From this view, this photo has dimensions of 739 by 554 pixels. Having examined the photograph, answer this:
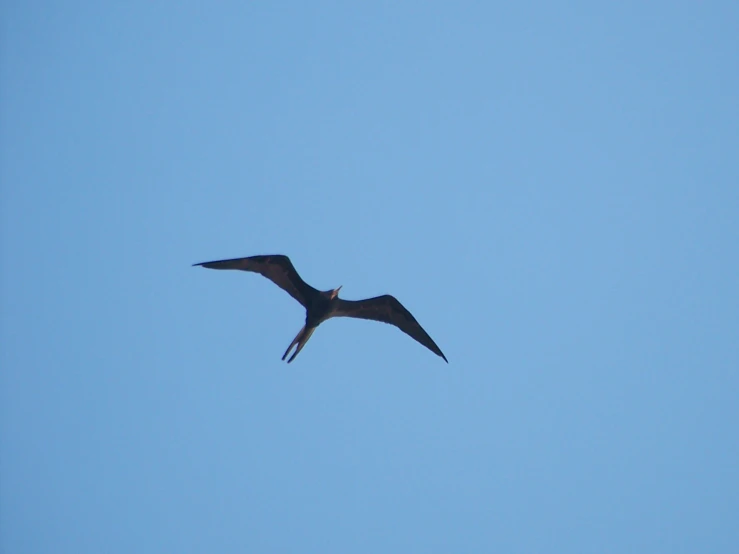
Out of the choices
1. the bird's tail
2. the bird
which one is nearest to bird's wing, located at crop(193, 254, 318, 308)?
the bird

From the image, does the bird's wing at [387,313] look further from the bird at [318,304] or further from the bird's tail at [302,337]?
the bird's tail at [302,337]

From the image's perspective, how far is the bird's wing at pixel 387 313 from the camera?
1220cm

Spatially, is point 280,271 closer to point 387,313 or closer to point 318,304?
point 318,304

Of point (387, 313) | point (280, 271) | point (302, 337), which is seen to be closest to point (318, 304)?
point (302, 337)

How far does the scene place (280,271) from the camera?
11.9 meters

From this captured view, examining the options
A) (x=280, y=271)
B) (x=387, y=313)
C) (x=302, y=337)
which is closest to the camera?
(x=302, y=337)

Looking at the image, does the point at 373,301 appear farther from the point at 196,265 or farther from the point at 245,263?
the point at 196,265

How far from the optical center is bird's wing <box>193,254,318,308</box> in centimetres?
1173

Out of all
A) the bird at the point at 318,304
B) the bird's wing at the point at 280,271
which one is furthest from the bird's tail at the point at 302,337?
the bird's wing at the point at 280,271

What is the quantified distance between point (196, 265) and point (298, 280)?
1800 mm

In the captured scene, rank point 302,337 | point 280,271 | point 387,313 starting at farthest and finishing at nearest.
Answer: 1. point 387,313
2. point 280,271
3. point 302,337

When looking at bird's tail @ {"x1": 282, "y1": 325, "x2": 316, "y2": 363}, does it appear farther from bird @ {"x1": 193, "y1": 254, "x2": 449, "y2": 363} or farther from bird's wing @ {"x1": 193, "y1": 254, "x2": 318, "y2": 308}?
bird's wing @ {"x1": 193, "y1": 254, "x2": 318, "y2": 308}

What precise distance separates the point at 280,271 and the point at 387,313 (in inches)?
73.9

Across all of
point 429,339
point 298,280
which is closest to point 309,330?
point 298,280
